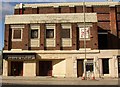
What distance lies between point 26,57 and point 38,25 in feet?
18.1

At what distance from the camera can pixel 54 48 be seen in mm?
41531

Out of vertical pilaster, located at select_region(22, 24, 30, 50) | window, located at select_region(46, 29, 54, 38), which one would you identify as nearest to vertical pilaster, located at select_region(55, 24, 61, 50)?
window, located at select_region(46, 29, 54, 38)

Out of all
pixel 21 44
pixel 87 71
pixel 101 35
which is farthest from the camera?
pixel 101 35

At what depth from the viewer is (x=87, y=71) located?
39.3 m

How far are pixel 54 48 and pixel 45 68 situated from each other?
11.6 ft

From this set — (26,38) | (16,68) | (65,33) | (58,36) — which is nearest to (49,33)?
(58,36)

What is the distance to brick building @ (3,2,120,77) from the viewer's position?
40438 millimetres

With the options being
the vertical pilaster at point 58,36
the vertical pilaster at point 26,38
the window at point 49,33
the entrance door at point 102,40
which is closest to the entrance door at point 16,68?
the vertical pilaster at point 26,38

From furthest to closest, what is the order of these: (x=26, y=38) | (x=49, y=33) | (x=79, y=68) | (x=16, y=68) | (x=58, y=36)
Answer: (x=16, y=68) < (x=49, y=33) < (x=26, y=38) < (x=58, y=36) < (x=79, y=68)

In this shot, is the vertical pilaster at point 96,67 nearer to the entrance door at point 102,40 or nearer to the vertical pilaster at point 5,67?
the entrance door at point 102,40

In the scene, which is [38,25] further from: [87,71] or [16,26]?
[87,71]

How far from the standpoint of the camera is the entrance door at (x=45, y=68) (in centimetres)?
4197

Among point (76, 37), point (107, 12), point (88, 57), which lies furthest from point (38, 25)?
point (107, 12)

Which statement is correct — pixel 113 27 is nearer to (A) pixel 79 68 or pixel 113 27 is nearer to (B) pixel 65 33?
(B) pixel 65 33
